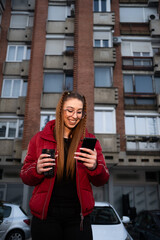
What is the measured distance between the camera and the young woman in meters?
1.67

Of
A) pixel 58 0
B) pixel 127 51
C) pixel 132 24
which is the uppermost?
pixel 58 0

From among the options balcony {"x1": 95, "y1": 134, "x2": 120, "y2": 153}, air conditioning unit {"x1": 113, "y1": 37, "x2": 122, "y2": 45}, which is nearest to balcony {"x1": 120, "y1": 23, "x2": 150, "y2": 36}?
air conditioning unit {"x1": 113, "y1": 37, "x2": 122, "y2": 45}

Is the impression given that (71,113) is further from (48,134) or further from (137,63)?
(137,63)

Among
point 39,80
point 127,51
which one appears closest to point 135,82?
point 127,51

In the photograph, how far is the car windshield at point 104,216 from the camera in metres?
5.15

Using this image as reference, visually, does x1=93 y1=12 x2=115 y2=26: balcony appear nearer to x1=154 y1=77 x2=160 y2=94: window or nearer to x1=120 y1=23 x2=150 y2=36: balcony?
x1=120 y1=23 x2=150 y2=36: balcony

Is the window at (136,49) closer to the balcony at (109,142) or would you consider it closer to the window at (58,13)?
the window at (58,13)

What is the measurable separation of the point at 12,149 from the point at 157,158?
9.52m

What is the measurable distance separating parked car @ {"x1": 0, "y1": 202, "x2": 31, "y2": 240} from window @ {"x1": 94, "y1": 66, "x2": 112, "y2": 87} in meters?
9.53

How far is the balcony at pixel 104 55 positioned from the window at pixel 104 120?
3.61 m

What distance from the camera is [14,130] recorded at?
14.2 meters

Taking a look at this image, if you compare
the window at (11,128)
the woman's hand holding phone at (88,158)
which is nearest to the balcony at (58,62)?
the window at (11,128)

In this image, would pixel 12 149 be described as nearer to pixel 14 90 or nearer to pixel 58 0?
pixel 14 90

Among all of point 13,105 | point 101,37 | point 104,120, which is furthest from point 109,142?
point 101,37
